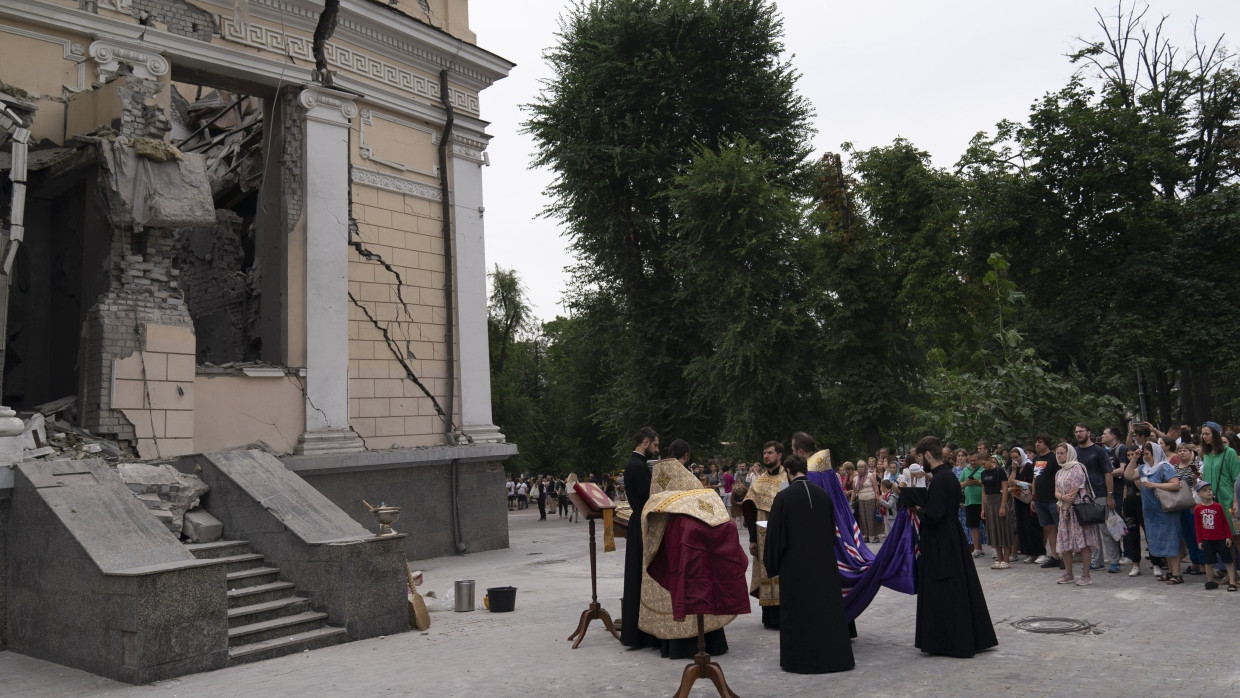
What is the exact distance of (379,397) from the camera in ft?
51.6

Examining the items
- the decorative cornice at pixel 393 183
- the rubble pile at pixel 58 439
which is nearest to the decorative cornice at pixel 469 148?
the decorative cornice at pixel 393 183

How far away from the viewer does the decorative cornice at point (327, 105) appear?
590 inches

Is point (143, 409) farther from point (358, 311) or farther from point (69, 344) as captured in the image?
point (358, 311)

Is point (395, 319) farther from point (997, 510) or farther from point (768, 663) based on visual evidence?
point (768, 663)

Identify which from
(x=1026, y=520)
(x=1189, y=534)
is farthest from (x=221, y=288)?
(x=1189, y=534)

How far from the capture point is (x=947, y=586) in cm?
769

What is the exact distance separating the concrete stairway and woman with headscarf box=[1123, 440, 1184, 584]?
936 cm

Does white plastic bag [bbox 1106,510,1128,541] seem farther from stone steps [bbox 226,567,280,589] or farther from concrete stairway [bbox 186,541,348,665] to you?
stone steps [bbox 226,567,280,589]

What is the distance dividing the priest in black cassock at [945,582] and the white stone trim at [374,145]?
38.0 ft

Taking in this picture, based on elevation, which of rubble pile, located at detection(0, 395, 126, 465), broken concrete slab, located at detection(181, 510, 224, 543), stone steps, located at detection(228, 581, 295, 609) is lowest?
stone steps, located at detection(228, 581, 295, 609)

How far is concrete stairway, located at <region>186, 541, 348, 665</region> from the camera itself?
27.6 ft

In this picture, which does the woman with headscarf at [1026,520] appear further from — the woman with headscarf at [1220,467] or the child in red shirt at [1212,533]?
the child in red shirt at [1212,533]

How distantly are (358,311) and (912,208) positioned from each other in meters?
18.7

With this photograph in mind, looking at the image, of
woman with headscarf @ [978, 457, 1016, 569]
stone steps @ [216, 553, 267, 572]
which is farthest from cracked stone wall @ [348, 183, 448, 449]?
woman with headscarf @ [978, 457, 1016, 569]
